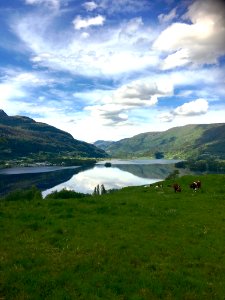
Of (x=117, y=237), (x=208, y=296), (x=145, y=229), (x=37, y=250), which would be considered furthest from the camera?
(x=145, y=229)

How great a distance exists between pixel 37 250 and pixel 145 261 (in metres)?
6.79

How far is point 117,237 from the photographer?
23.7 m

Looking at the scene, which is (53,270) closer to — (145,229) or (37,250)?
(37,250)

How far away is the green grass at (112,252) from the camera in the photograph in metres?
15.5

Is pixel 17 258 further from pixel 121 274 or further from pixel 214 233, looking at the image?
pixel 214 233

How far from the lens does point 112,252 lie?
20.5m

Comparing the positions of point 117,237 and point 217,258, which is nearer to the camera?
point 217,258

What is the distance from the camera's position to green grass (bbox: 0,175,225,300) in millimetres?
15477

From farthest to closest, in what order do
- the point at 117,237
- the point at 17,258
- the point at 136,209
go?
the point at 136,209 → the point at 117,237 → the point at 17,258

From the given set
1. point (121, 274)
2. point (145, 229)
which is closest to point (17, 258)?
point (121, 274)

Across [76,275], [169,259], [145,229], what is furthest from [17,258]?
[145,229]

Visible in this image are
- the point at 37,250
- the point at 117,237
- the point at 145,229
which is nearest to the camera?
the point at 37,250

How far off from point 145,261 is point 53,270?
17.5 feet

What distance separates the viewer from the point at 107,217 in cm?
3031
